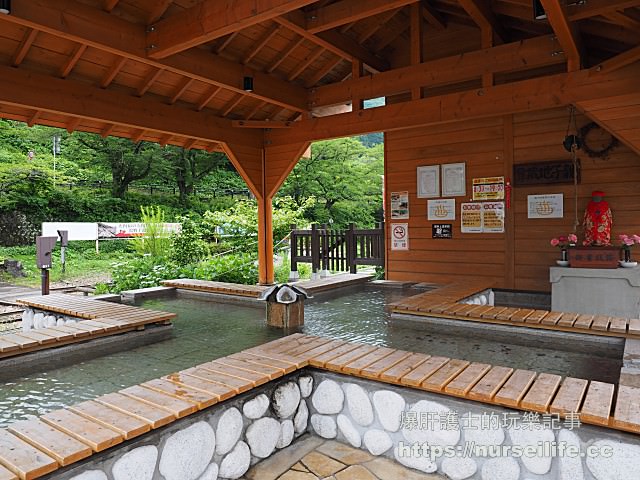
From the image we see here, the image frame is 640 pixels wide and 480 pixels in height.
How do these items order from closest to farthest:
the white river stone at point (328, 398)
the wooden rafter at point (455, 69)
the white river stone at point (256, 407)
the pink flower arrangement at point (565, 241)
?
the white river stone at point (256, 407) < the white river stone at point (328, 398) < the wooden rafter at point (455, 69) < the pink flower arrangement at point (565, 241)

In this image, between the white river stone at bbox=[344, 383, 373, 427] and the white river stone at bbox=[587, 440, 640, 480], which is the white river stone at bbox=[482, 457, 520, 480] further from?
the white river stone at bbox=[344, 383, 373, 427]

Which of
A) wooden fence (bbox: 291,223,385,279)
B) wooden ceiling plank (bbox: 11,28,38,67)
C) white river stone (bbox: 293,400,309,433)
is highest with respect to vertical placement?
wooden ceiling plank (bbox: 11,28,38,67)

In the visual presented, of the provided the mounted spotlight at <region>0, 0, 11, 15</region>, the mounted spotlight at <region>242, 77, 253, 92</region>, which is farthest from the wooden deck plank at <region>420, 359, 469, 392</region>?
the mounted spotlight at <region>242, 77, 253, 92</region>

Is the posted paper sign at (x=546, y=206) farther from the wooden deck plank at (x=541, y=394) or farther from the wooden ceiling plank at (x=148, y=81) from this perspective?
the wooden ceiling plank at (x=148, y=81)

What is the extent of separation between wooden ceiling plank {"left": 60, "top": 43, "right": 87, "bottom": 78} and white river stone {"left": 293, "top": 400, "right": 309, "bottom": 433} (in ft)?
13.7

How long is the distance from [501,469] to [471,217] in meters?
4.65

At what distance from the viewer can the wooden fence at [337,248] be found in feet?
28.1

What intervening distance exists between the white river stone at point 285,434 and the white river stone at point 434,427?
2.09ft

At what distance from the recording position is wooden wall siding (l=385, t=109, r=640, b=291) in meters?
5.43

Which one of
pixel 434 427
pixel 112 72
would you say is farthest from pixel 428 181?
pixel 434 427

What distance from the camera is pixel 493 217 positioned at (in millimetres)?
6234

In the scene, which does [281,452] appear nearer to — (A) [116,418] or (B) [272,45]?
(A) [116,418]

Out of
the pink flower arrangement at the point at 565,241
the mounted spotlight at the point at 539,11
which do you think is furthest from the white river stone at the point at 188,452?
the pink flower arrangement at the point at 565,241

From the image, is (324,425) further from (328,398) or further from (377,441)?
(377,441)
